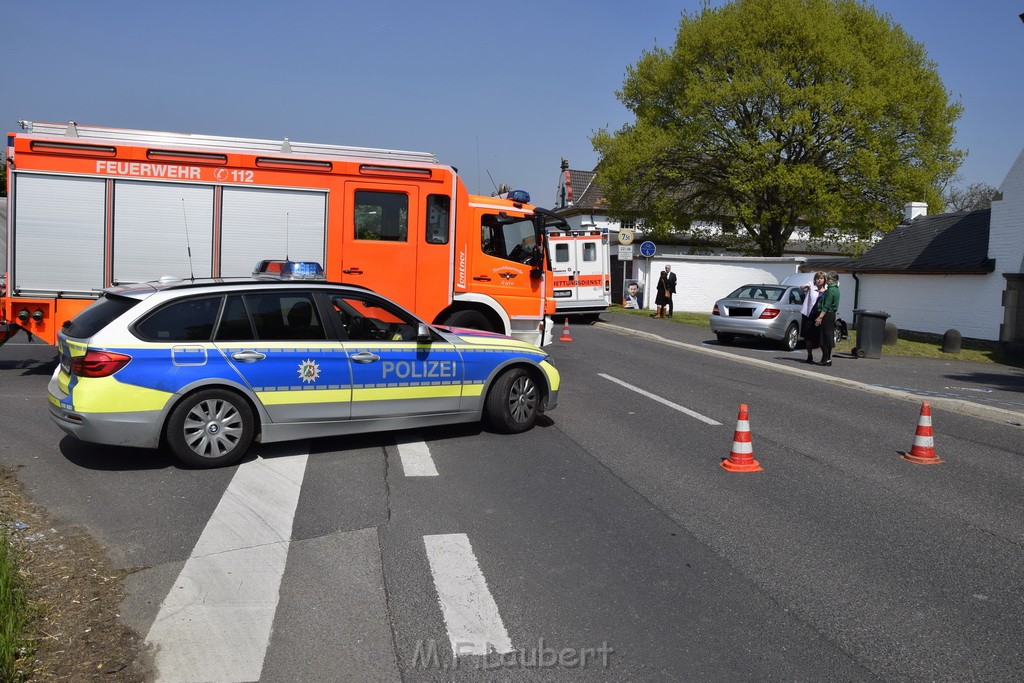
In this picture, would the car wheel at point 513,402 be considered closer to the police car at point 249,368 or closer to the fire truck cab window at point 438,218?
the police car at point 249,368

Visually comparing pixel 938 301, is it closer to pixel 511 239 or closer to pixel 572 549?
pixel 511 239

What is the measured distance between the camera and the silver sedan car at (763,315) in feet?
67.7

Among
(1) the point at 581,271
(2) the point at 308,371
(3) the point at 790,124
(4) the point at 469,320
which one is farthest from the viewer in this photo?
(3) the point at 790,124

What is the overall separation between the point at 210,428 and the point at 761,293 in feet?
55.1

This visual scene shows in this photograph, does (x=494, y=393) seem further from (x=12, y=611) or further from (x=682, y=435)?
(x=12, y=611)

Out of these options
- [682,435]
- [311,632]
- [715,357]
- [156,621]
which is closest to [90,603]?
[156,621]

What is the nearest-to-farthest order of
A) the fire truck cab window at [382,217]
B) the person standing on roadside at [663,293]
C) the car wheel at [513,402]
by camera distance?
the car wheel at [513,402], the fire truck cab window at [382,217], the person standing on roadside at [663,293]

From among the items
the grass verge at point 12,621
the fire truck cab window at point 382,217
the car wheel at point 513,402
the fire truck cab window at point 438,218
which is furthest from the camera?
the fire truck cab window at point 438,218

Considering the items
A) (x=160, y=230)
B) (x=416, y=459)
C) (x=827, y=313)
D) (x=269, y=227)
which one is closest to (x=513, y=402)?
(x=416, y=459)

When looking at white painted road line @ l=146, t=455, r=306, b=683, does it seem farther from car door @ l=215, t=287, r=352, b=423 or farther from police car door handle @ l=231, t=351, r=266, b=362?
police car door handle @ l=231, t=351, r=266, b=362

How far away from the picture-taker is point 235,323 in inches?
292

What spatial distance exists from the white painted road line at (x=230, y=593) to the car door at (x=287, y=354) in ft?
2.94

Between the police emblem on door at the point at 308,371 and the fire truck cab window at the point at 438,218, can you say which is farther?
the fire truck cab window at the point at 438,218

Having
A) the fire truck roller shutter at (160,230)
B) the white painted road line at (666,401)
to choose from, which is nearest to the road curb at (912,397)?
the white painted road line at (666,401)
